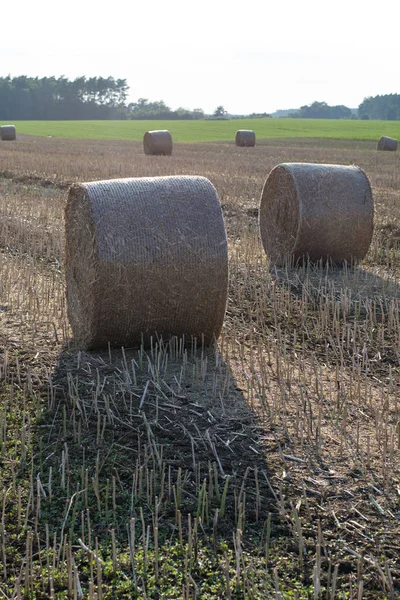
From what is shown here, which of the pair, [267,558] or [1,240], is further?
[1,240]

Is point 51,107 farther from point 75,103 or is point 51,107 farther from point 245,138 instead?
point 245,138

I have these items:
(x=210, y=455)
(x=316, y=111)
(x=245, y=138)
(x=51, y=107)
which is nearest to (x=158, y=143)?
(x=245, y=138)

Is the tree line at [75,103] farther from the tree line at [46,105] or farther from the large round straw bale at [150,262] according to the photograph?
the large round straw bale at [150,262]

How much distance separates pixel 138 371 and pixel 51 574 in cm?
268

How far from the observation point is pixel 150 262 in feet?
20.1

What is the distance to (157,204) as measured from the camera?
6301 millimetres

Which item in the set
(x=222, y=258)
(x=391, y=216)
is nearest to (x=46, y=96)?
(x=391, y=216)

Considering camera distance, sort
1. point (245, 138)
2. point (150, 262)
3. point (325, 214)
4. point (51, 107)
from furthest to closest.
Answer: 1. point (51, 107)
2. point (245, 138)
3. point (325, 214)
4. point (150, 262)

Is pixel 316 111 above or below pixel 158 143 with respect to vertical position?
above

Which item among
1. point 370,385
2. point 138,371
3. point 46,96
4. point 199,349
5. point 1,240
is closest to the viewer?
point 370,385

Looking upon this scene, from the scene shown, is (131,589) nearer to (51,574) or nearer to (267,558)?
A: (51,574)

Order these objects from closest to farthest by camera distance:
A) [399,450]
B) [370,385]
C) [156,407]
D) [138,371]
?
[399,450] < [156,407] < [370,385] < [138,371]

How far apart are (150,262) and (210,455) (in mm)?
1956

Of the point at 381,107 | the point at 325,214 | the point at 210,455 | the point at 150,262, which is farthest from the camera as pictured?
the point at 381,107
